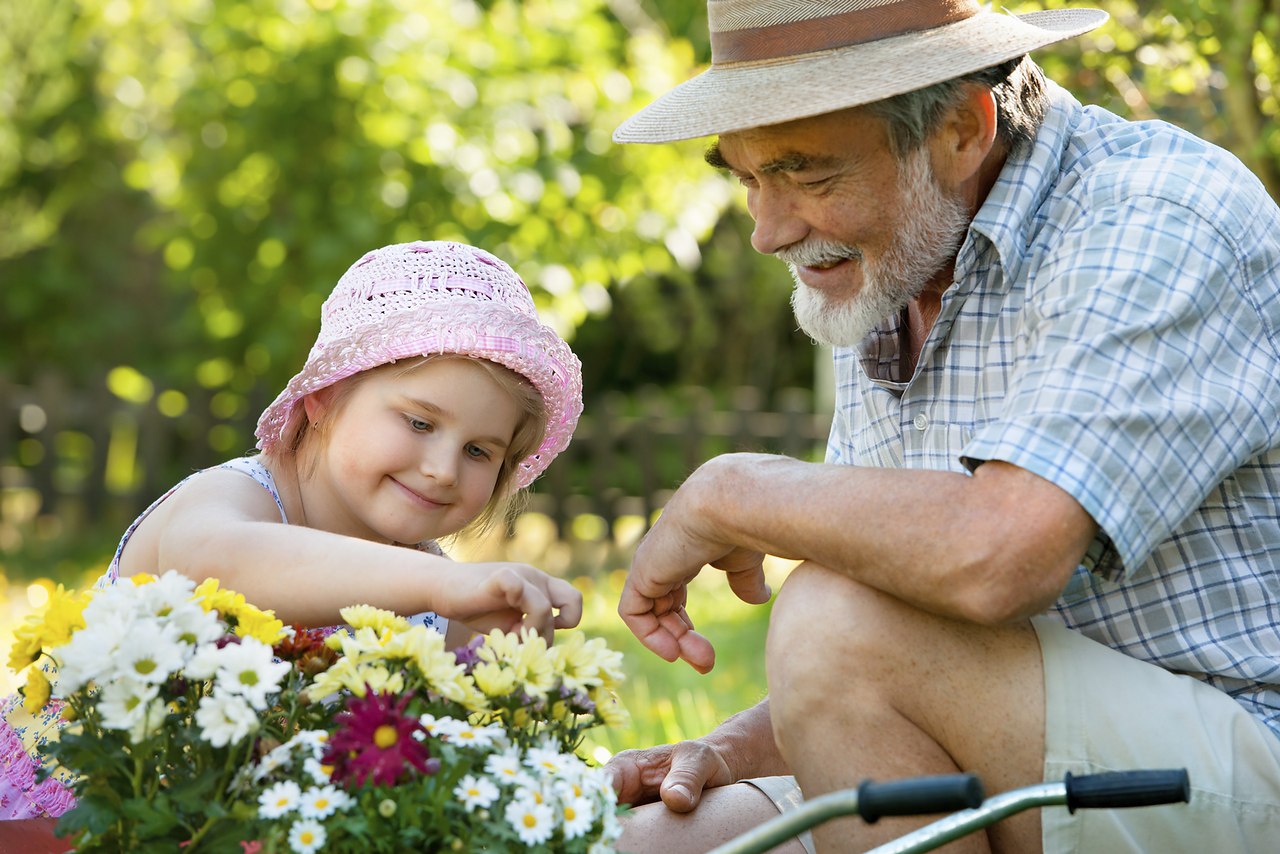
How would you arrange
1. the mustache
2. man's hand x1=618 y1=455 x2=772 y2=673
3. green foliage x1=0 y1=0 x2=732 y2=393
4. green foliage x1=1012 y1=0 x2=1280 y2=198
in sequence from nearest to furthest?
man's hand x1=618 y1=455 x2=772 y2=673 → the mustache → green foliage x1=1012 y1=0 x2=1280 y2=198 → green foliage x1=0 y1=0 x2=732 y2=393

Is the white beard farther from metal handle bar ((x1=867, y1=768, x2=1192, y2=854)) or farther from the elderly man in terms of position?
metal handle bar ((x1=867, y1=768, x2=1192, y2=854))

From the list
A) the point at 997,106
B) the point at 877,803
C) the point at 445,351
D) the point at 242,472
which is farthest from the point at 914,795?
the point at 242,472

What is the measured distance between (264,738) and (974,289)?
1.35 meters

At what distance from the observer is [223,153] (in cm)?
771

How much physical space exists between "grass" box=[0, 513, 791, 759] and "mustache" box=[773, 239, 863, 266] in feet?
3.09

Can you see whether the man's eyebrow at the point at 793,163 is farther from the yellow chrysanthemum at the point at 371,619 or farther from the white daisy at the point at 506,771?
the white daisy at the point at 506,771

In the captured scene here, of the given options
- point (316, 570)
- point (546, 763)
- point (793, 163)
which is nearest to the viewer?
point (546, 763)

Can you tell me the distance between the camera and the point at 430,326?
2701 millimetres

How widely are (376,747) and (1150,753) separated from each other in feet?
3.63

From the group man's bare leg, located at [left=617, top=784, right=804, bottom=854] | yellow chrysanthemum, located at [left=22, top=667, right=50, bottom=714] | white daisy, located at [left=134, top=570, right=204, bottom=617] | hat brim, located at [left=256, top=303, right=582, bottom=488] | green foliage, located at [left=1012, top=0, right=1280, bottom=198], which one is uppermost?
green foliage, located at [left=1012, top=0, right=1280, bottom=198]

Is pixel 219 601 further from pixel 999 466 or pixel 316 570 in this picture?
pixel 999 466

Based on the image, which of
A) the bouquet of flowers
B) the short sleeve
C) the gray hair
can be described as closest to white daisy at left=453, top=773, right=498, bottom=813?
the bouquet of flowers

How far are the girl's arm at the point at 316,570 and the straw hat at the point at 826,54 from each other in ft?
2.65

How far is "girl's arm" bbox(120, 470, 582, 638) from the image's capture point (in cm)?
206
